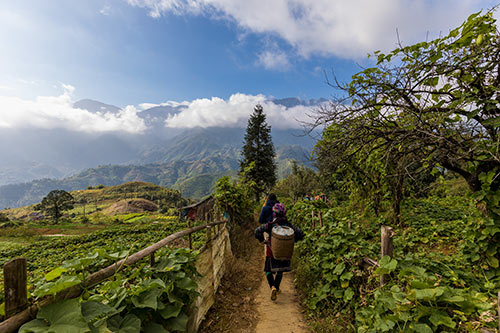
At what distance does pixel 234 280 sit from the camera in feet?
18.2

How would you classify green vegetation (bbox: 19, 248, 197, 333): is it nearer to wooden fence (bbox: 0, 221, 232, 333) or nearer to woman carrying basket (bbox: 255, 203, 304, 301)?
wooden fence (bbox: 0, 221, 232, 333)

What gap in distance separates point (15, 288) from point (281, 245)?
3512mm

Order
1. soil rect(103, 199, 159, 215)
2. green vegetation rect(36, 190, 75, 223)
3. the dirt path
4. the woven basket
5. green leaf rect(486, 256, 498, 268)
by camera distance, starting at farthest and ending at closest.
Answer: soil rect(103, 199, 159, 215), green vegetation rect(36, 190, 75, 223), the woven basket, the dirt path, green leaf rect(486, 256, 498, 268)

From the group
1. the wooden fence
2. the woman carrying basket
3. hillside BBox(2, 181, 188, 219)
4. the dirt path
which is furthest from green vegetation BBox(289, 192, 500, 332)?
hillside BBox(2, 181, 188, 219)

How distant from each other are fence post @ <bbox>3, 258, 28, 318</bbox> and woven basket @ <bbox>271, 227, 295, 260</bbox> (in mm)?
3397

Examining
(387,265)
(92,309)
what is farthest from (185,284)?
(387,265)

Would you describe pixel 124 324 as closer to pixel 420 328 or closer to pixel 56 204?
pixel 420 328

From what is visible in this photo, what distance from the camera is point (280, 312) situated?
4180 millimetres

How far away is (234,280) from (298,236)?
90.8 inches

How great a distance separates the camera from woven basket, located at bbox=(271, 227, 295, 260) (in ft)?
13.3

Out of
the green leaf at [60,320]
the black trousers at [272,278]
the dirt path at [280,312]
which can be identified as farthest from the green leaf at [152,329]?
the black trousers at [272,278]

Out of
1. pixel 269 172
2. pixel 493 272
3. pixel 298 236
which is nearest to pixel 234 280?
pixel 298 236

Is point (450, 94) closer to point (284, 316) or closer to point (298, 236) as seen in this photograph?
point (298, 236)

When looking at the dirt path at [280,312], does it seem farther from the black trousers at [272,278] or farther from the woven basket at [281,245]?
the woven basket at [281,245]
